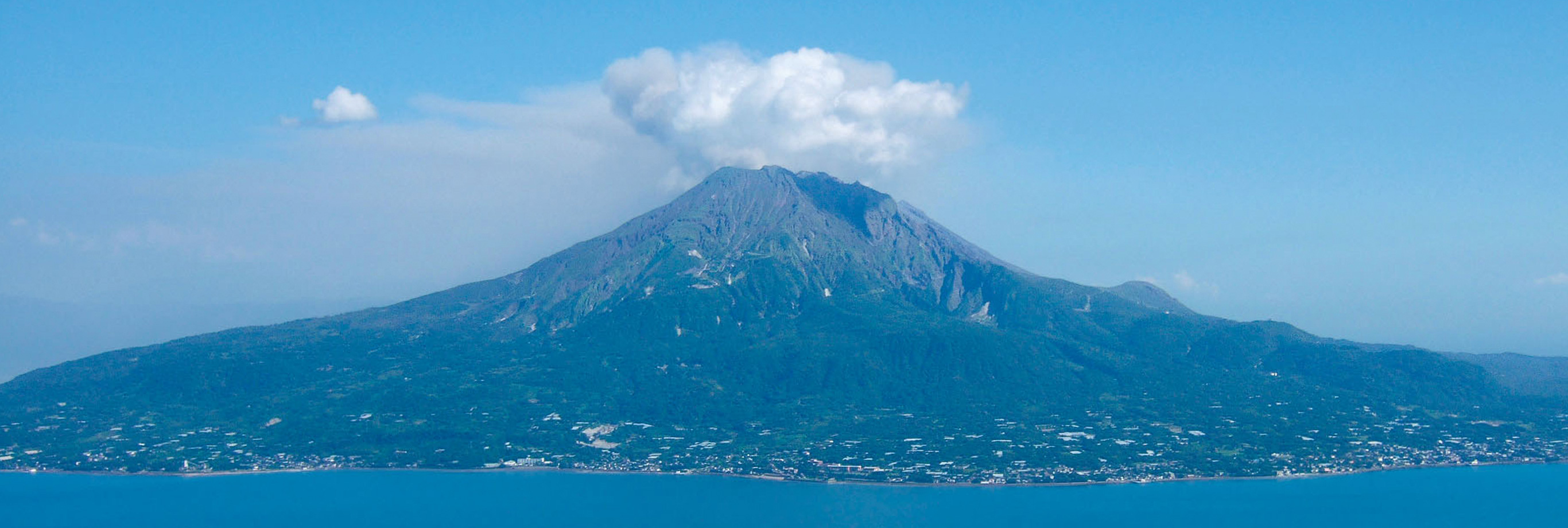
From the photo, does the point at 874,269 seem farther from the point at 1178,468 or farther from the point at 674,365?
the point at 1178,468

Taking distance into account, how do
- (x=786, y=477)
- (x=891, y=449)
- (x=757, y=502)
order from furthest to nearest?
(x=891, y=449) < (x=786, y=477) < (x=757, y=502)

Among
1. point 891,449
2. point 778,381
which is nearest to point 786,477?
point 891,449

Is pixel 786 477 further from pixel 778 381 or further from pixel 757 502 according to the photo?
pixel 778 381

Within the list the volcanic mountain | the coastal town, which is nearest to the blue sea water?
the coastal town

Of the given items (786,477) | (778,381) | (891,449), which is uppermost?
(778,381)

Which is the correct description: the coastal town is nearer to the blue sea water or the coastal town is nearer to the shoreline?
the shoreline

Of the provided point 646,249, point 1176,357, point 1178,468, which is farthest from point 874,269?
point 1178,468
